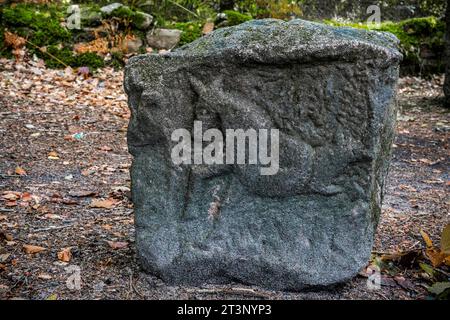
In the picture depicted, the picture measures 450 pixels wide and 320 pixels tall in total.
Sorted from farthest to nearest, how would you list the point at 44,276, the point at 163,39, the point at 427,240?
1. the point at 163,39
2. the point at 427,240
3. the point at 44,276

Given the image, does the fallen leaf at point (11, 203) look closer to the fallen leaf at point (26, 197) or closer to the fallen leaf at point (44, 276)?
the fallen leaf at point (26, 197)

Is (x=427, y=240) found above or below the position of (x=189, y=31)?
below

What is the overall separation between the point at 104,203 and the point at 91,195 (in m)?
0.23

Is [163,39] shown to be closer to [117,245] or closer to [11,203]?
[11,203]

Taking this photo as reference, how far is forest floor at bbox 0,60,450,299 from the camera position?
8.68ft

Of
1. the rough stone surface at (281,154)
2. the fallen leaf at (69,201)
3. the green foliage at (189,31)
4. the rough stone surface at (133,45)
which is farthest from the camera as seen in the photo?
the green foliage at (189,31)

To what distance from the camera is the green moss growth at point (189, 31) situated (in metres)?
7.43

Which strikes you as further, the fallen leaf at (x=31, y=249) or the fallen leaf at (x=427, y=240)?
the fallen leaf at (x=427, y=240)

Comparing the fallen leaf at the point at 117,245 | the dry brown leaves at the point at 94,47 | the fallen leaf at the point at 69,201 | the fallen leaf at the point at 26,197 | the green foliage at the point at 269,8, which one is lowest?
the fallen leaf at the point at 117,245

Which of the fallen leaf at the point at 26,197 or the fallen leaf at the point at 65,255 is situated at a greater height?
the fallen leaf at the point at 26,197

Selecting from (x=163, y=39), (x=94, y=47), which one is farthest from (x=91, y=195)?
(x=163, y=39)

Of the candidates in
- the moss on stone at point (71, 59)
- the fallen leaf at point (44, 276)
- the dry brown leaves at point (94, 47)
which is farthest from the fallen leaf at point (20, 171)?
the dry brown leaves at point (94, 47)

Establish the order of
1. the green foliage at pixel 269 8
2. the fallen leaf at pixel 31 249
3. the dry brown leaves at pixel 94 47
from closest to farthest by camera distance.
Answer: the fallen leaf at pixel 31 249
the dry brown leaves at pixel 94 47
the green foliage at pixel 269 8

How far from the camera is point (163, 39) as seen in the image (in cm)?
734
